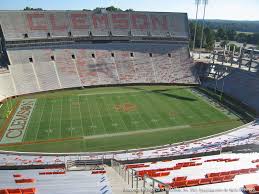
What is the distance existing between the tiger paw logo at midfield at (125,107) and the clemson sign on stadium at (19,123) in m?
10.2

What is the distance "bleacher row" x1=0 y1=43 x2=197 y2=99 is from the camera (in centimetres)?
4306

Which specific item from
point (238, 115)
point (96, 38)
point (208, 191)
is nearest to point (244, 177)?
point (208, 191)

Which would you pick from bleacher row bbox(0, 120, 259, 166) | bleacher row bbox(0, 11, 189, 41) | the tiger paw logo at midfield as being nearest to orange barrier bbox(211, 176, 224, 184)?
bleacher row bbox(0, 120, 259, 166)

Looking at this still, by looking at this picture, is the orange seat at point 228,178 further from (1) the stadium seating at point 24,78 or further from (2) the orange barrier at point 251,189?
(1) the stadium seating at point 24,78

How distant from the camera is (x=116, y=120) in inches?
1278

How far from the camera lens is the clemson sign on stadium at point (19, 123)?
2816 centimetres

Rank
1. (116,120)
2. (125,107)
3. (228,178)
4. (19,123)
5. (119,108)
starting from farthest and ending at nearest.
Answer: (125,107), (119,108), (116,120), (19,123), (228,178)

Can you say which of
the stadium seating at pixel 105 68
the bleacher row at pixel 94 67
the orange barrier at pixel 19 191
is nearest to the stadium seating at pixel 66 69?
the bleacher row at pixel 94 67

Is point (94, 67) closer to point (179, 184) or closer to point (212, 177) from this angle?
point (212, 177)

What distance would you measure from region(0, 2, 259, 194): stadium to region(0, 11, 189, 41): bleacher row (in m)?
0.19

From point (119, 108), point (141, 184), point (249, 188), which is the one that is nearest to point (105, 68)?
point (119, 108)

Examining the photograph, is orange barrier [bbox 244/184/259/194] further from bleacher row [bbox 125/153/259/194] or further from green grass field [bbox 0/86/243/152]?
green grass field [bbox 0/86/243/152]

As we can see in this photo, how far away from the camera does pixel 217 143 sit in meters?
25.6

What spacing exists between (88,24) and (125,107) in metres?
22.1
